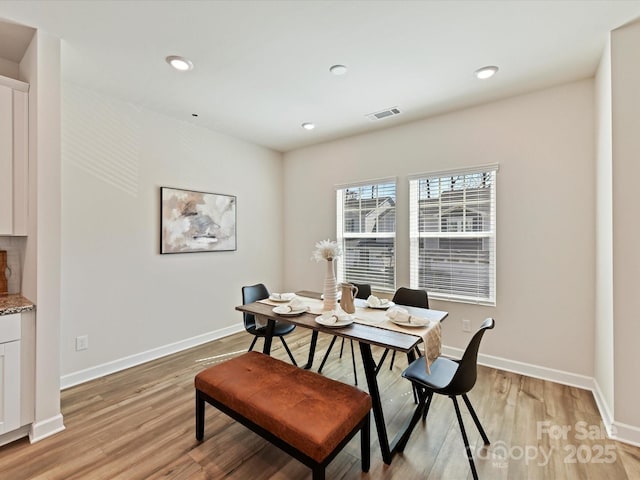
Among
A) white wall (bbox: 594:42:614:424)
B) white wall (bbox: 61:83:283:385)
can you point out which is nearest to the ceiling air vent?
white wall (bbox: 594:42:614:424)

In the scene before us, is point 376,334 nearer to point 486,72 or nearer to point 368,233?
point 368,233

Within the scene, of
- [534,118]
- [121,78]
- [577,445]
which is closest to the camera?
[577,445]

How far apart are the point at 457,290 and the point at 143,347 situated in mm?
3561

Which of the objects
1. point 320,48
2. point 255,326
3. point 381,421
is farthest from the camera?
point 255,326

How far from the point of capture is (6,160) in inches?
84.3

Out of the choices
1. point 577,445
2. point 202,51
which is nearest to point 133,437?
point 202,51

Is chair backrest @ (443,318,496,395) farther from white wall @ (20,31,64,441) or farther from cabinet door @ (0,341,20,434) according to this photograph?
cabinet door @ (0,341,20,434)

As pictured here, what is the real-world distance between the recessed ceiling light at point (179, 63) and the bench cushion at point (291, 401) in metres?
2.41

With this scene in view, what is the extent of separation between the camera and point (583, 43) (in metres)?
2.19

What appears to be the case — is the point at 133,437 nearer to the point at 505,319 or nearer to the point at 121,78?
the point at 121,78

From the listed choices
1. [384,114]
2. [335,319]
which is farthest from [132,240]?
[384,114]

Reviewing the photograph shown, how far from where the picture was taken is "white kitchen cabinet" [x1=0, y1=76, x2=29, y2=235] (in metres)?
2.12

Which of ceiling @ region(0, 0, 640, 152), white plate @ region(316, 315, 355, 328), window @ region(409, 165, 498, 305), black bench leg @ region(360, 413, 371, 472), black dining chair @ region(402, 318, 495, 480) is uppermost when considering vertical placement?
ceiling @ region(0, 0, 640, 152)

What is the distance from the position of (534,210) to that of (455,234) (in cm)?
76
